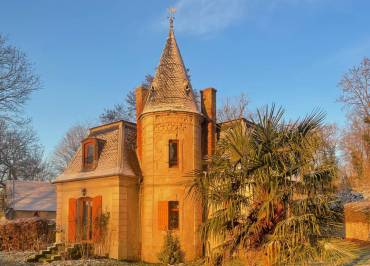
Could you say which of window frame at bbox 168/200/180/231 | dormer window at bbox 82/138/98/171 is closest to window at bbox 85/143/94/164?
dormer window at bbox 82/138/98/171

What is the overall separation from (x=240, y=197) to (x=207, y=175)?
3.51 ft

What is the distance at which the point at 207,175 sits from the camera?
11.3 meters

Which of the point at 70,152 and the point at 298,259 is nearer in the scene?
the point at 298,259

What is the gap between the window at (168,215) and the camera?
64.2ft

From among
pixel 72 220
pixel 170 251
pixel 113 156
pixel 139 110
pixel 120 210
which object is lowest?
pixel 170 251

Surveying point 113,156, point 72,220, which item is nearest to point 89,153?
point 113,156

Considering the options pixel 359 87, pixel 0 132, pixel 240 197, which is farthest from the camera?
pixel 359 87

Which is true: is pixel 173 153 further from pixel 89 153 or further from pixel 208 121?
pixel 89 153

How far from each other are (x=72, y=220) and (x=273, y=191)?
568 inches

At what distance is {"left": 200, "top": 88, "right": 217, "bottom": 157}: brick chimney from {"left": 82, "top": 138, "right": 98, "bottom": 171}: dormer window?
18.7 feet

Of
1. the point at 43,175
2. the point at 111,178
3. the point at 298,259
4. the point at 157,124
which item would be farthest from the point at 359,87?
the point at 43,175

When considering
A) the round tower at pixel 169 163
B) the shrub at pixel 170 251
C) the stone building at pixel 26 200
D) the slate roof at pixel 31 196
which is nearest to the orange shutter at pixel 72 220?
the round tower at pixel 169 163

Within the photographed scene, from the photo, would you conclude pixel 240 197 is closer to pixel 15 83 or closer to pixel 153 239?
pixel 153 239

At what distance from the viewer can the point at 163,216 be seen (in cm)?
1964
